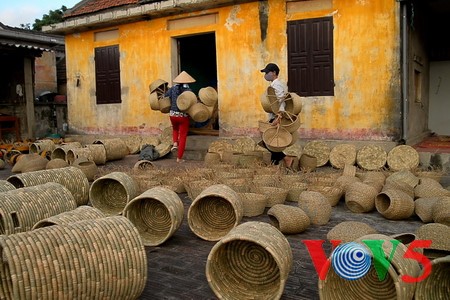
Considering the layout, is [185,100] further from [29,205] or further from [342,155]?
[29,205]

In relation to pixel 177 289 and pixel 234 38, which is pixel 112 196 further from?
pixel 234 38

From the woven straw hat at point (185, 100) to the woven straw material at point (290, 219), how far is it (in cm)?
533

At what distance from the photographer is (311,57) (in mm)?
9555

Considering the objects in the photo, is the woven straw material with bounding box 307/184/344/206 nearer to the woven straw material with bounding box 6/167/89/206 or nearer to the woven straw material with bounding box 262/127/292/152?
the woven straw material with bounding box 262/127/292/152

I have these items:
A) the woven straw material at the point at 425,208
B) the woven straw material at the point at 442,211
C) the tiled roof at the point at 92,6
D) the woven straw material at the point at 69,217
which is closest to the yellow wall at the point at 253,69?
the tiled roof at the point at 92,6

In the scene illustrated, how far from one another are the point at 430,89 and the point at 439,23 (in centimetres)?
176

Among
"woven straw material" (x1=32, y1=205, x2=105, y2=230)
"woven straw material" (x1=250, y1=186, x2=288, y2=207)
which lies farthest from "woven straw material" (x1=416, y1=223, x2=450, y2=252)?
"woven straw material" (x1=32, y1=205, x2=105, y2=230)

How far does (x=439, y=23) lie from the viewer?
38.9 ft

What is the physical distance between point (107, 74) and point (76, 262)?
10588 mm

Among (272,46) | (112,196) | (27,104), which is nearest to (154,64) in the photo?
(272,46)

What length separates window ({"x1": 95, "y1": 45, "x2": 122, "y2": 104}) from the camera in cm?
1261

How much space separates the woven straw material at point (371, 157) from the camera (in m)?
8.33

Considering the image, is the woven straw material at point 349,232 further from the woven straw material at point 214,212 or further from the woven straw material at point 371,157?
the woven straw material at point 371,157

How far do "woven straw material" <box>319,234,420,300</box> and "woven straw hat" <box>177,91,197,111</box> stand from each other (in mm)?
7196
